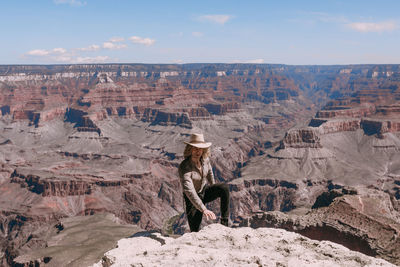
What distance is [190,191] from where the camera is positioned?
14.1 meters

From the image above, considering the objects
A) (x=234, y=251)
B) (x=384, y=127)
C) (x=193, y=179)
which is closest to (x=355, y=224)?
(x=193, y=179)

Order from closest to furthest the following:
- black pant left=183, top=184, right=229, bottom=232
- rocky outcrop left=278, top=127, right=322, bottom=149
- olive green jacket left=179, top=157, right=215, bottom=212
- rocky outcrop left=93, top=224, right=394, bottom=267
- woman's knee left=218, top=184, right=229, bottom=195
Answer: rocky outcrop left=93, top=224, right=394, bottom=267 → olive green jacket left=179, top=157, right=215, bottom=212 → woman's knee left=218, top=184, right=229, bottom=195 → black pant left=183, top=184, right=229, bottom=232 → rocky outcrop left=278, top=127, right=322, bottom=149

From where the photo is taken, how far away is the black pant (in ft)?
49.5

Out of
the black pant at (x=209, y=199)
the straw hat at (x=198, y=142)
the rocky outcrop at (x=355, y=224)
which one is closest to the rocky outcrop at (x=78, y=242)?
the rocky outcrop at (x=355, y=224)

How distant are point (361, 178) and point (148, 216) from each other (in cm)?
8798

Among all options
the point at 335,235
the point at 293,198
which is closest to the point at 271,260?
the point at 335,235

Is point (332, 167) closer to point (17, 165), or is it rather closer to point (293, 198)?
point (293, 198)

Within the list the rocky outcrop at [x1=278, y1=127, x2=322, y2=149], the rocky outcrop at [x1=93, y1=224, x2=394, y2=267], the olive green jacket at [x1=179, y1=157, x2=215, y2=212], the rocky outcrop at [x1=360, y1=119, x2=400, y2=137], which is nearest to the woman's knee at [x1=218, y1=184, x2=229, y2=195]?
the olive green jacket at [x1=179, y1=157, x2=215, y2=212]

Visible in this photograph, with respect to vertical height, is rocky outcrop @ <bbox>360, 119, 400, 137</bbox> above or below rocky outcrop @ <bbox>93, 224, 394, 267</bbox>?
below

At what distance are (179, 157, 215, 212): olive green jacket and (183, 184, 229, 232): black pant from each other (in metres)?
0.36

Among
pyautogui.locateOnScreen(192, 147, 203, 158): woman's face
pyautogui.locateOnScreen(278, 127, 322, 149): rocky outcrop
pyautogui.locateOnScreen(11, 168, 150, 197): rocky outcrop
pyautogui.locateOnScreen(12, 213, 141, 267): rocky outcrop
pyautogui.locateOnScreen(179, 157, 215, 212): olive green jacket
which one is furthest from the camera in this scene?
pyautogui.locateOnScreen(278, 127, 322, 149): rocky outcrop

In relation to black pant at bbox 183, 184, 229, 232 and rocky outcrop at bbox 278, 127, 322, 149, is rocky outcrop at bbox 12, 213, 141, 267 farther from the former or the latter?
rocky outcrop at bbox 278, 127, 322, 149

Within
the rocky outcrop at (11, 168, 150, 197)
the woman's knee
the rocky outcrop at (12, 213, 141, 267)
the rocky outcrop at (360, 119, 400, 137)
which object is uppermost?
the woman's knee

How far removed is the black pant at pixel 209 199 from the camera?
15.1 meters
